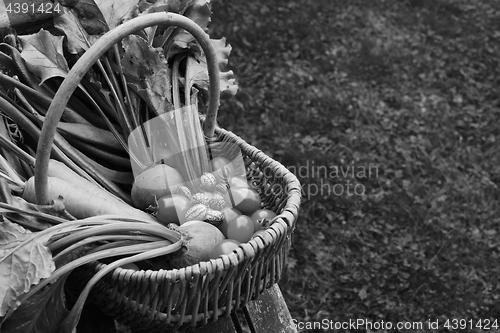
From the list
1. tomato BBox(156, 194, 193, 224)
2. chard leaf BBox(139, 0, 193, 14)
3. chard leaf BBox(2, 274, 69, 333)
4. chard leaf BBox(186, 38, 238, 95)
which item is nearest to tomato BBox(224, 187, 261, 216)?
tomato BBox(156, 194, 193, 224)

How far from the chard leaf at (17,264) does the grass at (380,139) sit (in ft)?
4.65

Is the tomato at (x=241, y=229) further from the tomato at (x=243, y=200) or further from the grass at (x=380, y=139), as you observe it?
the grass at (x=380, y=139)

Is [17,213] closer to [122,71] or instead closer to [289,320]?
[122,71]

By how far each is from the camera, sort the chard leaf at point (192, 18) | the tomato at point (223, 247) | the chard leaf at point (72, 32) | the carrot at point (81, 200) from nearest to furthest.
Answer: the tomato at point (223, 247) → the carrot at point (81, 200) → the chard leaf at point (72, 32) → the chard leaf at point (192, 18)

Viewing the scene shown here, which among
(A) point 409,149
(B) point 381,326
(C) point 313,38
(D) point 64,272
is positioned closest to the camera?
(D) point 64,272

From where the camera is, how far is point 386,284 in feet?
8.07

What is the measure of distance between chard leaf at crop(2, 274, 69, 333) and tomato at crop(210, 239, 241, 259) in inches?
13.4

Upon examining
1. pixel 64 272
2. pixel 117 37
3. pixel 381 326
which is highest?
pixel 117 37

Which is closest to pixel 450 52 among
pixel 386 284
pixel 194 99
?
pixel 386 284

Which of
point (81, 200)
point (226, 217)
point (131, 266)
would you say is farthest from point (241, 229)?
point (81, 200)

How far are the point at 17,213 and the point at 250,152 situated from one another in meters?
0.68

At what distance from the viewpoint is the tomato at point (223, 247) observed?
134 centimetres

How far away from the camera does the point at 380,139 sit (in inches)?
124

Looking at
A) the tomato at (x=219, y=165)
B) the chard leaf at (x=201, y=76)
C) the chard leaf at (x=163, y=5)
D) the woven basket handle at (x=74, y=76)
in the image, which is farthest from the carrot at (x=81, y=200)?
the chard leaf at (x=163, y=5)
